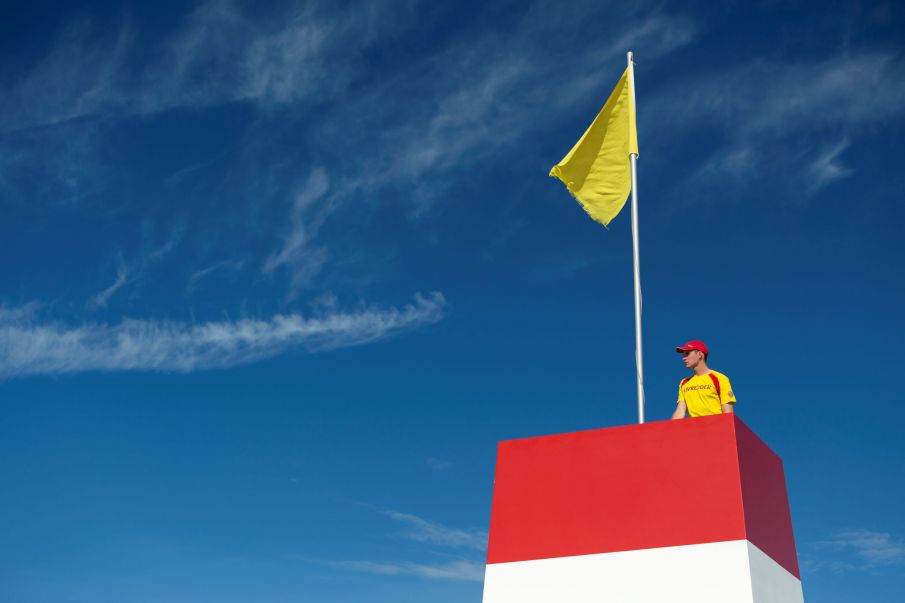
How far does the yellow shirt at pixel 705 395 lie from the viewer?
988cm

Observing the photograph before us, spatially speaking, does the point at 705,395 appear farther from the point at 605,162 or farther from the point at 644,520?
the point at 605,162

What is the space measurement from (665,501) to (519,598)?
1.81 metres

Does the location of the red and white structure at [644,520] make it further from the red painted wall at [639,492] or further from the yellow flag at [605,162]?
the yellow flag at [605,162]

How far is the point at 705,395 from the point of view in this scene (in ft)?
32.6

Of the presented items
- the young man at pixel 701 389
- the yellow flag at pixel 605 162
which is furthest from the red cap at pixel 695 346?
the yellow flag at pixel 605 162

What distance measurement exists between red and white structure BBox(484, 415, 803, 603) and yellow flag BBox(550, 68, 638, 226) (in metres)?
4.49

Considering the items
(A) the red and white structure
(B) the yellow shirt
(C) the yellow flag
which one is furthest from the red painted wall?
(C) the yellow flag

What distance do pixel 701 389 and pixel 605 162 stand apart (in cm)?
446

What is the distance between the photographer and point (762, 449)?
9680mm

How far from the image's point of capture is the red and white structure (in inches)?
330

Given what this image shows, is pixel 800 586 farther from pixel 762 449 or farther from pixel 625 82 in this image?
pixel 625 82

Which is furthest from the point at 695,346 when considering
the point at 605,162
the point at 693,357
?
the point at 605,162

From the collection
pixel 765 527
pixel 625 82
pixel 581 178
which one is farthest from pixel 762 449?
pixel 625 82

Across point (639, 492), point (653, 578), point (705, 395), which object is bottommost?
point (653, 578)
